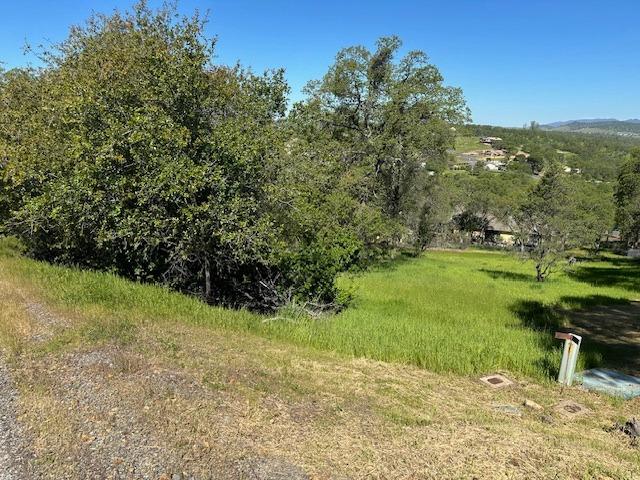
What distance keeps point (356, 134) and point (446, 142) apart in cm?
517

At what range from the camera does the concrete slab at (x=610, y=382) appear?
24.2 ft

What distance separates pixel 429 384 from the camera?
23.3 feet

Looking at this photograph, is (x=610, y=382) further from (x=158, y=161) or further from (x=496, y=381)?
(x=158, y=161)

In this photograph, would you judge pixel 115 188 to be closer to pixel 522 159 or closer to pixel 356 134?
pixel 356 134

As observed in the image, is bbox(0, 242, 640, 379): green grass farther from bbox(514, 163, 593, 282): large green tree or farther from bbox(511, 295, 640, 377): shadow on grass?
bbox(514, 163, 593, 282): large green tree

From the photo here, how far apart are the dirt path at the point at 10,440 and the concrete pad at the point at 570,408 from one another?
608cm

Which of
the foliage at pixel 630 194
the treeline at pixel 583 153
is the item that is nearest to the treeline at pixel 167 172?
the foliage at pixel 630 194

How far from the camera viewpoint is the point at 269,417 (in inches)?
203

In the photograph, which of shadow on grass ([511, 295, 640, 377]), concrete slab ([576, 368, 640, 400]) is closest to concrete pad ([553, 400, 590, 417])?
concrete slab ([576, 368, 640, 400])

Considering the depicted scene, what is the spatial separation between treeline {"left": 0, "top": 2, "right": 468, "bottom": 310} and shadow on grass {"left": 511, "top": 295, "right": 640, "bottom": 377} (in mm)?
5877

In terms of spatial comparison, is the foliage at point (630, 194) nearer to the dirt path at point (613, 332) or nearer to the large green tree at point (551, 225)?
the large green tree at point (551, 225)

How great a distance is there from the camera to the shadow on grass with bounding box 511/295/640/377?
9672 millimetres

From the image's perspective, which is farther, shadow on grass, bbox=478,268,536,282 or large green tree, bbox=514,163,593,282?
shadow on grass, bbox=478,268,536,282

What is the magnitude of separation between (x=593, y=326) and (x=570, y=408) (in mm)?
9275
